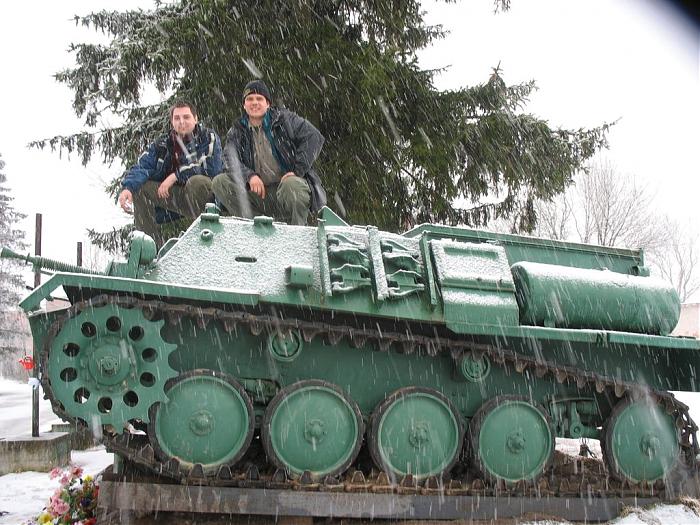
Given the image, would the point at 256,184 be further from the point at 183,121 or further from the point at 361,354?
the point at 361,354

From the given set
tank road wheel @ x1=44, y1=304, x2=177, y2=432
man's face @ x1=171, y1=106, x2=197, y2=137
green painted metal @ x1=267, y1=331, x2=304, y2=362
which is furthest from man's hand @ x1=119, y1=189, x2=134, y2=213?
green painted metal @ x1=267, y1=331, x2=304, y2=362

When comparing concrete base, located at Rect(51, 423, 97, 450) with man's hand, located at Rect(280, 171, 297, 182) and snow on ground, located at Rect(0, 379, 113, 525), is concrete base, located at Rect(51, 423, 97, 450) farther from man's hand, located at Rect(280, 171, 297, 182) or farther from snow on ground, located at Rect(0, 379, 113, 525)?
man's hand, located at Rect(280, 171, 297, 182)

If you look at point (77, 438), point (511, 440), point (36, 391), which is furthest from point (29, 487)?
point (511, 440)

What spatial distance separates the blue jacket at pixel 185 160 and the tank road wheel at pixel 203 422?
114 inches

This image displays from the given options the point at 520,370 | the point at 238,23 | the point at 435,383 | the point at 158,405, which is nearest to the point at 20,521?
the point at 158,405

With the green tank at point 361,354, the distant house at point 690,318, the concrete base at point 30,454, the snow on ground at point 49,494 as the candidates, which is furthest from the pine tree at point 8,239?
the distant house at point 690,318

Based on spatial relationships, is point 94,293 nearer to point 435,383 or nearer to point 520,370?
point 435,383

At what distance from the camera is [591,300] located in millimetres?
6527

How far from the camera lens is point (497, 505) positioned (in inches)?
239

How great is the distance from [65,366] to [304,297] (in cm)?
189

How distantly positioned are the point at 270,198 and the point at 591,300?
3574 millimetres

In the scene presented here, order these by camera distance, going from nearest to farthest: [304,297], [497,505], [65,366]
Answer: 1. [65,366]
2. [304,297]
3. [497,505]

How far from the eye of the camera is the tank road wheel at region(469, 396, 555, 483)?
627 centimetres

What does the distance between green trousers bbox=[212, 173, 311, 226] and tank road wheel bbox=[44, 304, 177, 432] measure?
2345mm
